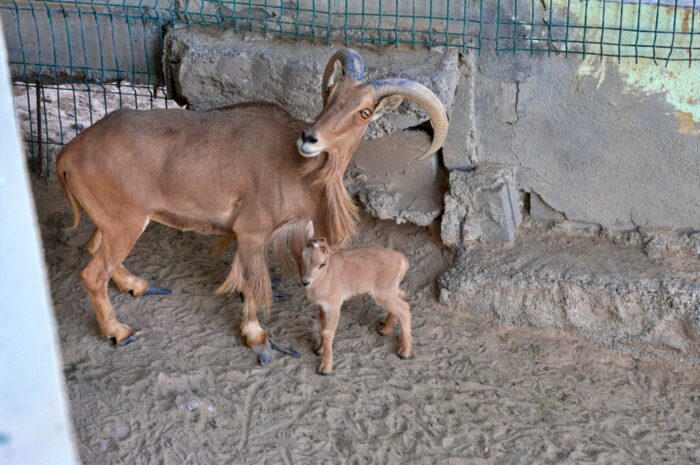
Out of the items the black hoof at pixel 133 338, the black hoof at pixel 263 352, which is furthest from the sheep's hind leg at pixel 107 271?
the black hoof at pixel 263 352

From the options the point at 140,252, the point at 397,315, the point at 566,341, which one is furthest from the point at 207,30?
the point at 566,341

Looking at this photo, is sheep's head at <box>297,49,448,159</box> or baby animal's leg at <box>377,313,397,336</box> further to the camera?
baby animal's leg at <box>377,313,397,336</box>

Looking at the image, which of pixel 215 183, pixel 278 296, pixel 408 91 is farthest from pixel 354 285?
pixel 408 91

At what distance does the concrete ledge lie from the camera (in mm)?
5062

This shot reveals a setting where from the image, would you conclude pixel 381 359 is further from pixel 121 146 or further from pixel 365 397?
pixel 121 146

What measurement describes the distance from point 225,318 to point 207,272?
62 centimetres

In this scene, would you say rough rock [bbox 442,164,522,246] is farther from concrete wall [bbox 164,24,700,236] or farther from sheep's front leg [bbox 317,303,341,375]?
sheep's front leg [bbox 317,303,341,375]

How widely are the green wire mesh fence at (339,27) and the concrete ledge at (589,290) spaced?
1.28 meters

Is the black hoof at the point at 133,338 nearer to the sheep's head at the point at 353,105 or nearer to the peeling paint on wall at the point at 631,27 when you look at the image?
the sheep's head at the point at 353,105

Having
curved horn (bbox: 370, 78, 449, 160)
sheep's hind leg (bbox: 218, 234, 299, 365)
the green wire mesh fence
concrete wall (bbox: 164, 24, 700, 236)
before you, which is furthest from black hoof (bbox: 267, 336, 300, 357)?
the green wire mesh fence

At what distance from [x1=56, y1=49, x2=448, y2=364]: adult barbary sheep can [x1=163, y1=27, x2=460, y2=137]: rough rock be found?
40 cm

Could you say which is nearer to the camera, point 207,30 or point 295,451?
point 295,451

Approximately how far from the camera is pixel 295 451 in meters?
4.36

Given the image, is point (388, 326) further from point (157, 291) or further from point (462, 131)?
point (157, 291)
